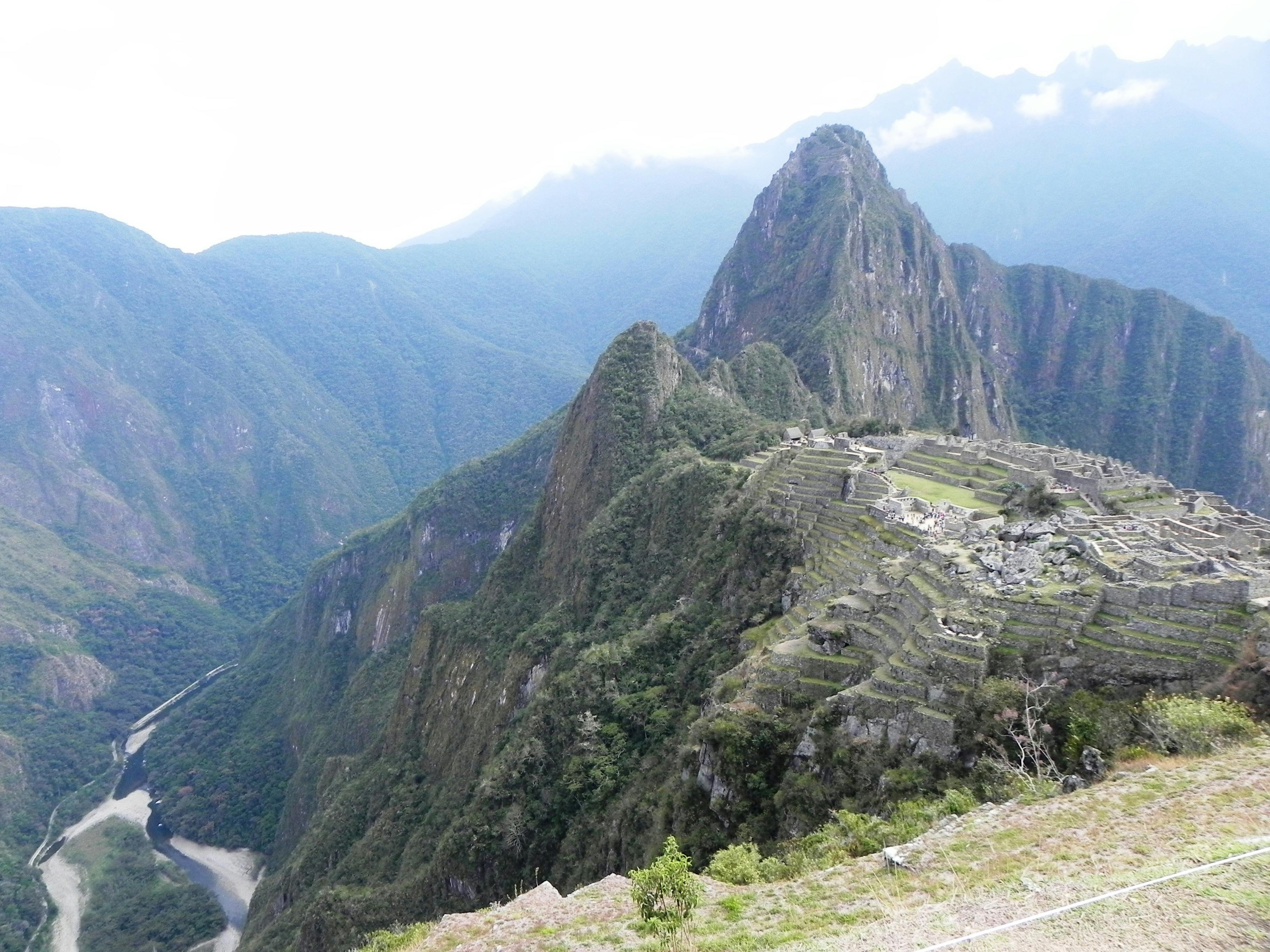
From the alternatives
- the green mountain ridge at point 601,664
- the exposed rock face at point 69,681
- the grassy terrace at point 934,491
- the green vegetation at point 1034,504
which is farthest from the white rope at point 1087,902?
the exposed rock face at point 69,681

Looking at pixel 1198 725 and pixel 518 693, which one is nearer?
pixel 1198 725

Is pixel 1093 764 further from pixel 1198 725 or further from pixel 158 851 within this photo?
pixel 158 851

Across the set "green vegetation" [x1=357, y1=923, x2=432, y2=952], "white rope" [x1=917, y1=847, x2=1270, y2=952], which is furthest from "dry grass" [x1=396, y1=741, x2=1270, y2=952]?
"green vegetation" [x1=357, y1=923, x2=432, y2=952]

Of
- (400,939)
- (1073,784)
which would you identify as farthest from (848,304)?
(400,939)

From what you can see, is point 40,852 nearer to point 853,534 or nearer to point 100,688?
point 100,688

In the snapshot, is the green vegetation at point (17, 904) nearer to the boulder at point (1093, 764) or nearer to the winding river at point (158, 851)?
the winding river at point (158, 851)

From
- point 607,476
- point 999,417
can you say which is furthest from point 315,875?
point 999,417
